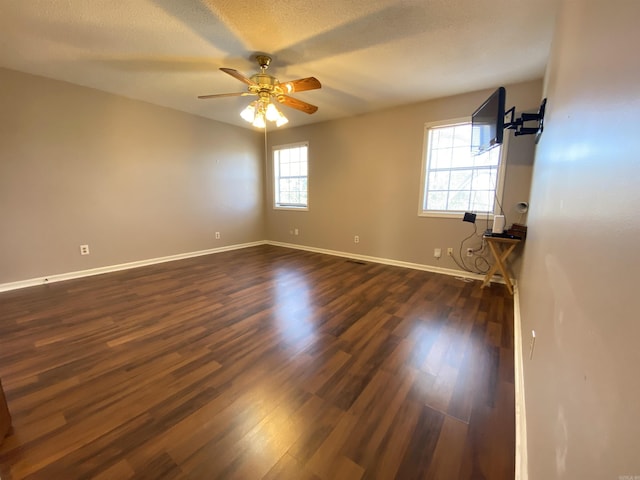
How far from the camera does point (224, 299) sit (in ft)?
9.57

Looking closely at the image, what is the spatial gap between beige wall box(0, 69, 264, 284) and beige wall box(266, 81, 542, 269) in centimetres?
176

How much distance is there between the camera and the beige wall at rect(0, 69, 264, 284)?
10.1 ft

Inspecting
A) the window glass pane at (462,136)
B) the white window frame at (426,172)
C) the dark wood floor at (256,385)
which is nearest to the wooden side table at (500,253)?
the dark wood floor at (256,385)

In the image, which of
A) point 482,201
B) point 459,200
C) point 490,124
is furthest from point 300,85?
point 482,201

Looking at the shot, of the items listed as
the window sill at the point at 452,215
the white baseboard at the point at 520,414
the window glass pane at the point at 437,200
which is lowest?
the white baseboard at the point at 520,414

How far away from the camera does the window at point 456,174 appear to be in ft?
11.5

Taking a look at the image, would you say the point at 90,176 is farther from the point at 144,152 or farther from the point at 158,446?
the point at 158,446

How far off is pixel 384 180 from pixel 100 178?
14.0ft

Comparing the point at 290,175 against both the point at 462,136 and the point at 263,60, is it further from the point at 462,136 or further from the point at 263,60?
the point at 462,136

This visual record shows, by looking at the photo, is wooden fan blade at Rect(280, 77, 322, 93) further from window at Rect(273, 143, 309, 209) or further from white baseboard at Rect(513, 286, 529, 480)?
white baseboard at Rect(513, 286, 529, 480)

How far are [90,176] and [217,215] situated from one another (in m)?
2.00

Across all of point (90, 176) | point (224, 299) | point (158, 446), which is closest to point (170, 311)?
point (224, 299)

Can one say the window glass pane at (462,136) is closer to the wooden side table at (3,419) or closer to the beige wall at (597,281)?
the beige wall at (597,281)

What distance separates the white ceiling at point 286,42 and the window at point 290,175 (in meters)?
2.03
